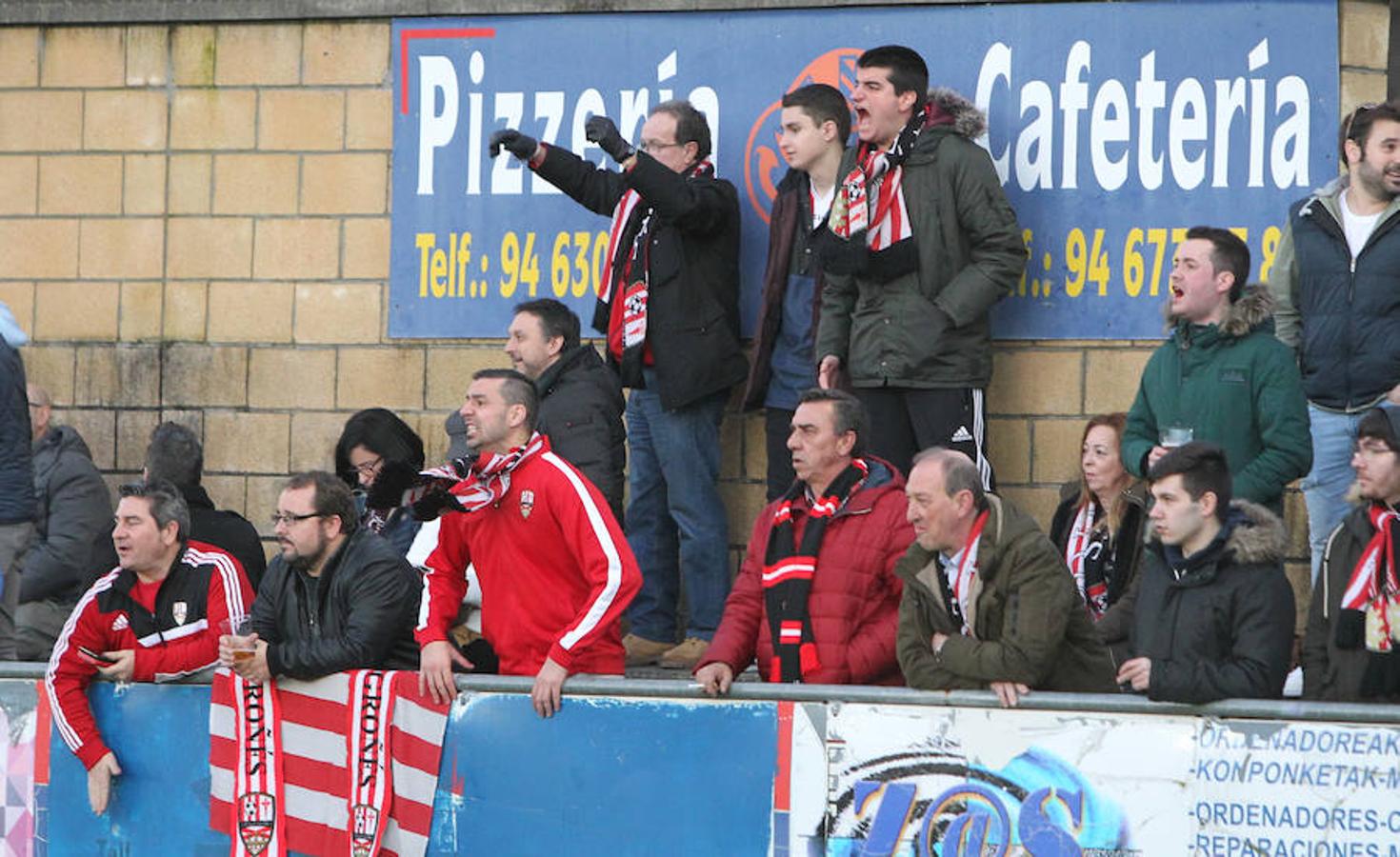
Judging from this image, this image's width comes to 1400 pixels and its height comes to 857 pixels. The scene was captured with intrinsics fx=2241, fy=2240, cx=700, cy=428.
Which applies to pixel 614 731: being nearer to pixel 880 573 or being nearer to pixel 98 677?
pixel 880 573

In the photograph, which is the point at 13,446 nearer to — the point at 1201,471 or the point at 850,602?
the point at 850,602

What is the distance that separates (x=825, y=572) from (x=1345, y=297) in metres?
2.36

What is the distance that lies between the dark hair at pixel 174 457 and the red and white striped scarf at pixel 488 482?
8.18ft

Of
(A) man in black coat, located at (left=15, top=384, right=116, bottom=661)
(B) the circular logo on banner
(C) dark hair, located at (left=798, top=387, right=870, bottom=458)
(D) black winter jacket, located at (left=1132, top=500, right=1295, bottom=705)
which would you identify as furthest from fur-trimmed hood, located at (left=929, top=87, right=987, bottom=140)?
(A) man in black coat, located at (left=15, top=384, right=116, bottom=661)

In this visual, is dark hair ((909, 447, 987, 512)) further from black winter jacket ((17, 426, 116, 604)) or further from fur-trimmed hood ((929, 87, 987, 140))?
black winter jacket ((17, 426, 116, 604))

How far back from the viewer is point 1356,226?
27.3ft

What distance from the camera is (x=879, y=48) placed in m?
9.06

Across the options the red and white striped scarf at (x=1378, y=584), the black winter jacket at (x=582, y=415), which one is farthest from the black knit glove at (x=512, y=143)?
the red and white striped scarf at (x=1378, y=584)

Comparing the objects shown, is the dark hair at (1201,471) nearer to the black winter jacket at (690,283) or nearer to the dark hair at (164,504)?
the black winter jacket at (690,283)

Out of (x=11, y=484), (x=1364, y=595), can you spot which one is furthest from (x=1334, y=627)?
(x=11, y=484)

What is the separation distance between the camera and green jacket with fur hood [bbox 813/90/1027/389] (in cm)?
898

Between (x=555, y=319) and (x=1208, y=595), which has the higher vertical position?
(x=555, y=319)

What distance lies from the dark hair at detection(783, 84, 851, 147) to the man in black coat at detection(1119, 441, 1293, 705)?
287 centimetres

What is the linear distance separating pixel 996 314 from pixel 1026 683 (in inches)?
128
